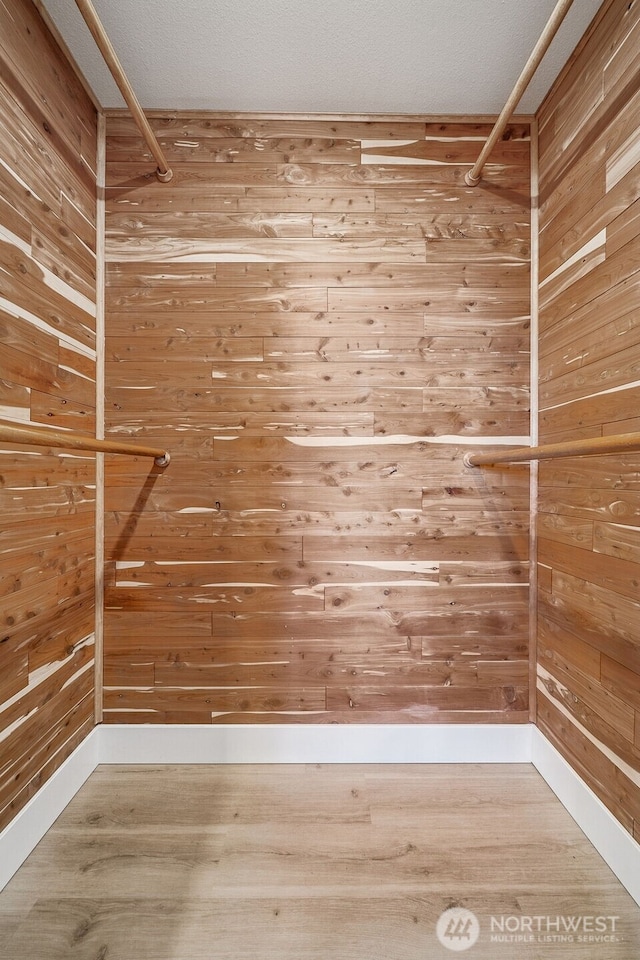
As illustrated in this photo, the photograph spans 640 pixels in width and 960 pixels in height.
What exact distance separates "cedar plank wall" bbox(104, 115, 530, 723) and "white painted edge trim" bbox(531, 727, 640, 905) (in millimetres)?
163

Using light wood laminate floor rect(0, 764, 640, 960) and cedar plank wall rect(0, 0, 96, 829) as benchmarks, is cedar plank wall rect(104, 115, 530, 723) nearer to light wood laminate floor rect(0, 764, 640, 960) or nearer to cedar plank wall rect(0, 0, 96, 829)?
cedar plank wall rect(0, 0, 96, 829)

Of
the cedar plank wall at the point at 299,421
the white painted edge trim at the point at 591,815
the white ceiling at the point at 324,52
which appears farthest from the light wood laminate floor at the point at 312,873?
the white ceiling at the point at 324,52

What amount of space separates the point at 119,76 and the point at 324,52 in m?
0.63

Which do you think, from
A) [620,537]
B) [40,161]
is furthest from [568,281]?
[40,161]

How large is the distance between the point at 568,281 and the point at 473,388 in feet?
1.42

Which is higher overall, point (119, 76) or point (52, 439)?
point (119, 76)

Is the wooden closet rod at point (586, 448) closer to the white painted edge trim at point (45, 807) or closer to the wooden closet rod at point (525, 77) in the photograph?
the wooden closet rod at point (525, 77)

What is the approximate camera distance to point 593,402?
1346 mm

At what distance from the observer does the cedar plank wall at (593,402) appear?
3.90ft

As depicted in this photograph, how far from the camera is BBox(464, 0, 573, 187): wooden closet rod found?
105 cm

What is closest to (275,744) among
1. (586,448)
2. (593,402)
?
(586,448)

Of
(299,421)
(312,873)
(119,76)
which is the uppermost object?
(119,76)

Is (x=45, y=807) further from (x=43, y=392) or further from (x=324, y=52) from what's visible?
(x=324, y=52)

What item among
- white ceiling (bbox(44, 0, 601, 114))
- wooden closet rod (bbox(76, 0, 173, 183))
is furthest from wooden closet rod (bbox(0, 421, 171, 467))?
white ceiling (bbox(44, 0, 601, 114))
